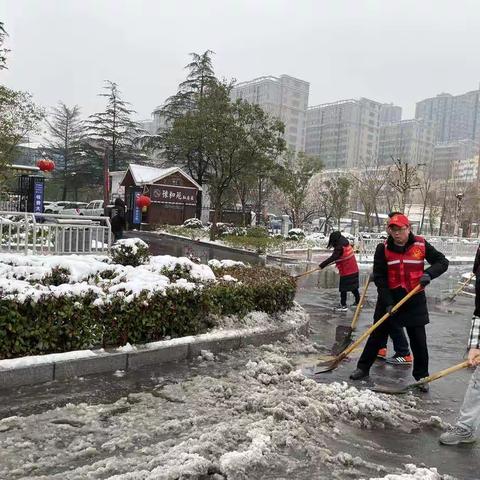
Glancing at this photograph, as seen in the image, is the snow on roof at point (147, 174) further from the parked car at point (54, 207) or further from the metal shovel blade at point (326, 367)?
the metal shovel blade at point (326, 367)

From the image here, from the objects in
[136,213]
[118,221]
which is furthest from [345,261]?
[136,213]

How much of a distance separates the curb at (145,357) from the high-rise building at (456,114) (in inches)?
3265

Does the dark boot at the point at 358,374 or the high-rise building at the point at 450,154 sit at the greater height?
the high-rise building at the point at 450,154

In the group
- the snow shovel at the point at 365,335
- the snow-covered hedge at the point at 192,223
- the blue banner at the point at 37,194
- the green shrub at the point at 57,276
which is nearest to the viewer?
the snow shovel at the point at 365,335

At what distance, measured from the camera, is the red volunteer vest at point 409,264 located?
4.78 metres

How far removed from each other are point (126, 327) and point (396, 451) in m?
2.79

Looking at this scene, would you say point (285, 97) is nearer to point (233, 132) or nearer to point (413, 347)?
point (233, 132)

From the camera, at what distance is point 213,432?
338 centimetres

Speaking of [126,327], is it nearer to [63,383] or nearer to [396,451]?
[63,383]

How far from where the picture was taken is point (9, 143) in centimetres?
2142

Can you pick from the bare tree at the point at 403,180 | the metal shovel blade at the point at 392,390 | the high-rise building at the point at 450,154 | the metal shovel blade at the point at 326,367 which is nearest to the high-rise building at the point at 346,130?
the high-rise building at the point at 450,154

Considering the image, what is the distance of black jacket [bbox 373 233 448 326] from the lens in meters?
4.73

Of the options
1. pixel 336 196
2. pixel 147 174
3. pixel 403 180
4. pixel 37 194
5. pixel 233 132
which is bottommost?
pixel 37 194

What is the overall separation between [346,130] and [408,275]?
56647 millimetres
